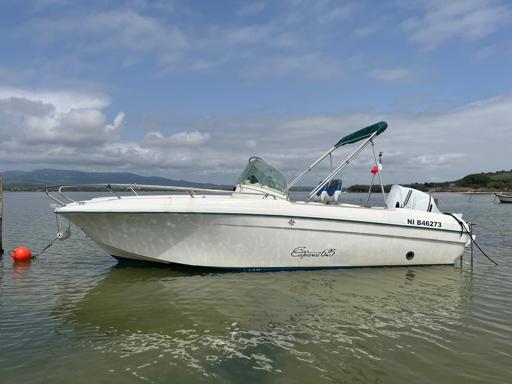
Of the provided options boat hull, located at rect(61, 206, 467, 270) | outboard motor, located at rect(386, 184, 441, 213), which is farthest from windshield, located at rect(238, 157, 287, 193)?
outboard motor, located at rect(386, 184, 441, 213)

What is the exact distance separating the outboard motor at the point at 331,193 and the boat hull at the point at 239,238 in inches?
49.6

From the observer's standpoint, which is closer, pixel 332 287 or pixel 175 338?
pixel 175 338

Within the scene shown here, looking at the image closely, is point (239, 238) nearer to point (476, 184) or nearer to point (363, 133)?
point (363, 133)

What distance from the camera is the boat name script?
9.81 m

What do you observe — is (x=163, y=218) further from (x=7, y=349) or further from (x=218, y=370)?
(x=218, y=370)

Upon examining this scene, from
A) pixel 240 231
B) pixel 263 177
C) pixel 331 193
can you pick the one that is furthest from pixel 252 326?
pixel 331 193

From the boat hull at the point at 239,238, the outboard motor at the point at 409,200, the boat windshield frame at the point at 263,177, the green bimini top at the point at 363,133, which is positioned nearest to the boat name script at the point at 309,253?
the boat hull at the point at 239,238

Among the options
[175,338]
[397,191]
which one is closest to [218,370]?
[175,338]

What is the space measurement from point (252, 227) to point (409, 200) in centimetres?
503

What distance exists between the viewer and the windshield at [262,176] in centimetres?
1020

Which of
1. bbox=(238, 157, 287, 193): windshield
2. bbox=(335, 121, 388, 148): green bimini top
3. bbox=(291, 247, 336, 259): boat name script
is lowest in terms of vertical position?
bbox=(291, 247, 336, 259): boat name script

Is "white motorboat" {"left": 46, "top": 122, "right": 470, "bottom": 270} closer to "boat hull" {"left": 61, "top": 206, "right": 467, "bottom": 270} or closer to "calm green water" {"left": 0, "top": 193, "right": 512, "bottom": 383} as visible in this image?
"boat hull" {"left": 61, "top": 206, "right": 467, "bottom": 270}

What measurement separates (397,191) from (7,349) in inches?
386

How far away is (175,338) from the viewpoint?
19.1 ft
